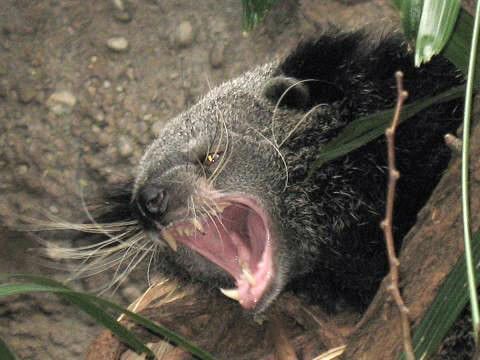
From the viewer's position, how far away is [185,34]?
3.50m

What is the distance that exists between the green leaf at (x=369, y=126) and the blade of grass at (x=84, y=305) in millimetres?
613

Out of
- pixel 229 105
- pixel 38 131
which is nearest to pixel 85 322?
pixel 38 131

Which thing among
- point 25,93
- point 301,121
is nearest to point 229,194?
point 301,121

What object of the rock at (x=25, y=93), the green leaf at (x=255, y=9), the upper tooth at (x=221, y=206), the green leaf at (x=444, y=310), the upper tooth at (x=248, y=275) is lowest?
the rock at (x=25, y=93)

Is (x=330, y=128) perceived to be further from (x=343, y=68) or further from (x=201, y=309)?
(x=201, y=309)

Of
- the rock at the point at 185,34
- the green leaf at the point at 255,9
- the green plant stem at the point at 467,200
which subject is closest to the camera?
the green plant stem at the point at 467,200

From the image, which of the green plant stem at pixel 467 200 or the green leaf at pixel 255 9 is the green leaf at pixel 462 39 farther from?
the green leaf at pixel 255 9

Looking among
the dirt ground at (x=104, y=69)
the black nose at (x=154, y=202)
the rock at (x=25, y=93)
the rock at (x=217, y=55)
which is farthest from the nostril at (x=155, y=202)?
the rock at (x=25, y=93)

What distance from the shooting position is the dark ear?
7.17 ft

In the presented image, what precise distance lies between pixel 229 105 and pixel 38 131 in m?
1.37

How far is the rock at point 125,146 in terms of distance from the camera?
343cm

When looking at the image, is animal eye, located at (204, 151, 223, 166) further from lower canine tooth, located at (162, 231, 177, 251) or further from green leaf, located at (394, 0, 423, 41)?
green leaf, located at (394, 0, 423, 41)

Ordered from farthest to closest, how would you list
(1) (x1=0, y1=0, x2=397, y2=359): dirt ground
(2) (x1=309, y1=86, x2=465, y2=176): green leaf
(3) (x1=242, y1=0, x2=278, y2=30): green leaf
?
1. (1) (x1=0, y1=0, x2=397, y2=359): dirt ground
2. (3) (x1=242, y1=0, x2=278, y2=30): green leaf
3. (2) (x1=309, y1=86, x2=465, y2=176): green leaf

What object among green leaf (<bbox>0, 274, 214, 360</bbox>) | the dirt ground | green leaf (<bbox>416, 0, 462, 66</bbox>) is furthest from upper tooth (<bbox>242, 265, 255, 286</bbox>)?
the dirt ground
